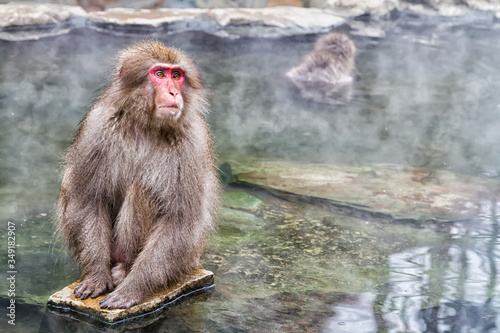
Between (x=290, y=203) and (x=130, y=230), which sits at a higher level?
(x=130, y=230)

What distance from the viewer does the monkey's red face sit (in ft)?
11.3

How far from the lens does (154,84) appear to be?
352 centimetres

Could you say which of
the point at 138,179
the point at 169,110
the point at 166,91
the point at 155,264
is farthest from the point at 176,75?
the point at 155,264

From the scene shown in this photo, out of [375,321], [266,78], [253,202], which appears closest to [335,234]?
[253,202]

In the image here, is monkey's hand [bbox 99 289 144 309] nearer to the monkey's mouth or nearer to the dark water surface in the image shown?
the dark water surface

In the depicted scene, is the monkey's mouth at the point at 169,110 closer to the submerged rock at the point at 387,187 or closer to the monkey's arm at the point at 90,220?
the monkey's arm at the point at 90,220

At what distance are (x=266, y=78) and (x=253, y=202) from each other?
5.31 m

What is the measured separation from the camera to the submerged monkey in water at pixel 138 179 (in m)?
3.54

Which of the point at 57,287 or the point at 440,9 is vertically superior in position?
the point at 440,9

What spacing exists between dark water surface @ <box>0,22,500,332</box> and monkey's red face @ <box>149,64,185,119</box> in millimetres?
788

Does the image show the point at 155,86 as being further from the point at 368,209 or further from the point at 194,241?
the point at 368,209

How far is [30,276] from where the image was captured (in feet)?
13.2

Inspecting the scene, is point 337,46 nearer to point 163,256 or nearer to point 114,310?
point 163,256

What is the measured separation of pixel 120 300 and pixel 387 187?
298 cm
